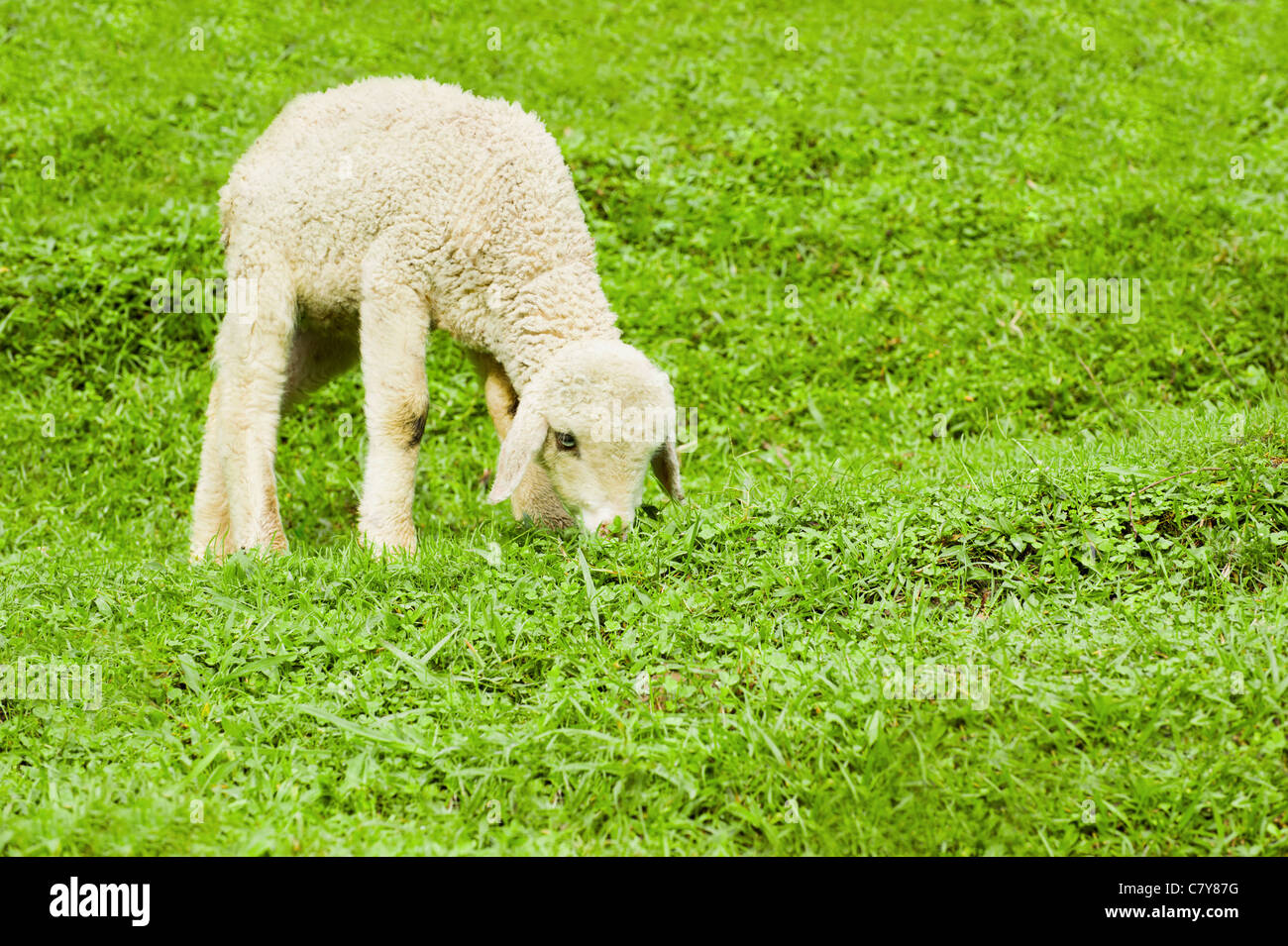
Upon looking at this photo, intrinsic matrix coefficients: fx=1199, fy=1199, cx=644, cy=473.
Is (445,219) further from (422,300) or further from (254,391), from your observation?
(254,391)

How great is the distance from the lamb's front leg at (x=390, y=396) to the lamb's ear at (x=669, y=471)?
42.5 inches

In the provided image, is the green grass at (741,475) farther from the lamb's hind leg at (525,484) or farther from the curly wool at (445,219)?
the curly wool at (445,219)

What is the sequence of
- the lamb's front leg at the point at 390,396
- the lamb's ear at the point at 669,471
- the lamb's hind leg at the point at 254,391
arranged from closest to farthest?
the lamb's ear at the point at 669,471, the lamb's front leg at the point at 390,396, the lamb's hind leg at the point at 254,391

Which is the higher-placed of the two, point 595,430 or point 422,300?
point 422,300

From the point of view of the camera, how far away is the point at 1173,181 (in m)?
8.61

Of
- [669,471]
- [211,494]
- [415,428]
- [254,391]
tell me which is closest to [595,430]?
[669,471]

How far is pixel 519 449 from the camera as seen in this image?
4711 mm

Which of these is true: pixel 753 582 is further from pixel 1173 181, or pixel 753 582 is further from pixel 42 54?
pixel 42 54

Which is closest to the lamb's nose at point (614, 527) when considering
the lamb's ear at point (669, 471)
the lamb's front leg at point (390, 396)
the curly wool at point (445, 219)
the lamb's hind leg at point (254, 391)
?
the lamb's ear at point (669, 471)

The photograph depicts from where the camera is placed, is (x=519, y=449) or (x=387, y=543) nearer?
(x=519, y=449)

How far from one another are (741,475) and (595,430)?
→ 100cm

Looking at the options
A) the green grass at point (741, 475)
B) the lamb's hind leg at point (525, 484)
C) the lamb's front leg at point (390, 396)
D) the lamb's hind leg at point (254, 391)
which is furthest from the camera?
the lamb's hind leg at point (254, 391)

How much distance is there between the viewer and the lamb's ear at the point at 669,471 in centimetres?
492

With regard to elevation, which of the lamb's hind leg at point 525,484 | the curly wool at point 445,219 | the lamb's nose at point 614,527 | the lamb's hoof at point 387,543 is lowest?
the lamb's hoof at point 387,543
